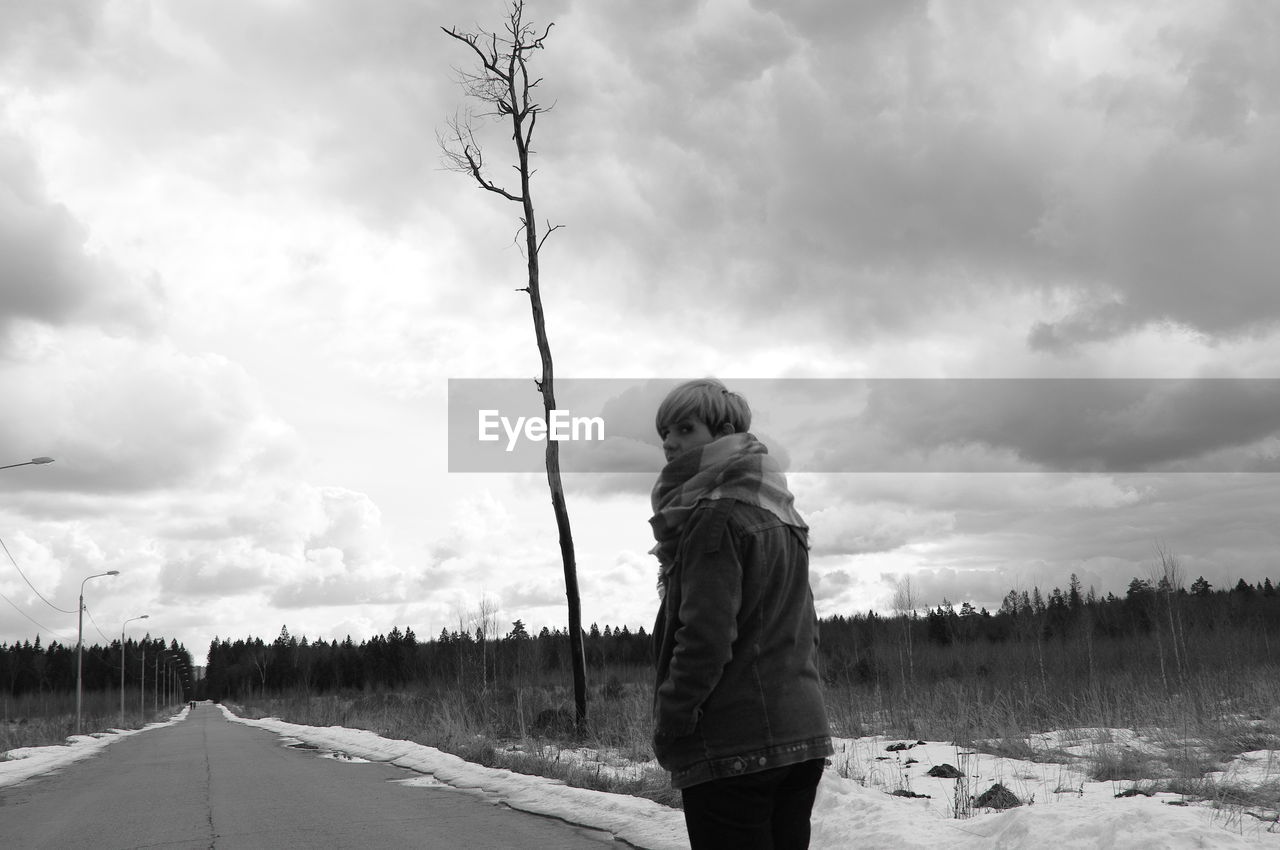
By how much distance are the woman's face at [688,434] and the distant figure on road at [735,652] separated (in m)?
0.01

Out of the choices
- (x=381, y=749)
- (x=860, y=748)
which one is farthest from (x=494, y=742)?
(x=860, y=748)

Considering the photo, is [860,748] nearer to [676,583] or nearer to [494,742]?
[494,742]

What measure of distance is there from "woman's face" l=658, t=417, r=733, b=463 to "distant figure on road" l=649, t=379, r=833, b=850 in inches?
0.5

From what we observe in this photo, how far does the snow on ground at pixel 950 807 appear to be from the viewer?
4.70m

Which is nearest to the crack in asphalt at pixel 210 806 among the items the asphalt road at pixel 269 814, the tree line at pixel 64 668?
the asphalt road at pixel 269 814

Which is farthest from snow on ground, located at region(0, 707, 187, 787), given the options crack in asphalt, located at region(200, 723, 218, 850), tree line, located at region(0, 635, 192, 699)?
tree line, located at region(0, 635, 192, 699)

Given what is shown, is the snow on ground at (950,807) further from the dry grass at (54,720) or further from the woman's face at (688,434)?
the dry grass at (54,720)

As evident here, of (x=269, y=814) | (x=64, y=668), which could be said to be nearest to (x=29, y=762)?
(x=269, y=814)

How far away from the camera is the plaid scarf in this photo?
2.43 meters

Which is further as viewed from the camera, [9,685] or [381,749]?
[9,685]

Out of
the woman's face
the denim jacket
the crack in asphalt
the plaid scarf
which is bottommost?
the crack in asphalt

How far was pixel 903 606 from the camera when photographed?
89.2ft

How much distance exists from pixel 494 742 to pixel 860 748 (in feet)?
18.6

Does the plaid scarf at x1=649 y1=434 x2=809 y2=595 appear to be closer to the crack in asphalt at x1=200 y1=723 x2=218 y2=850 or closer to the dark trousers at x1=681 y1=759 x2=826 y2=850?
the dark trousers at x1=681 y1=759 x2=826 y2=850
